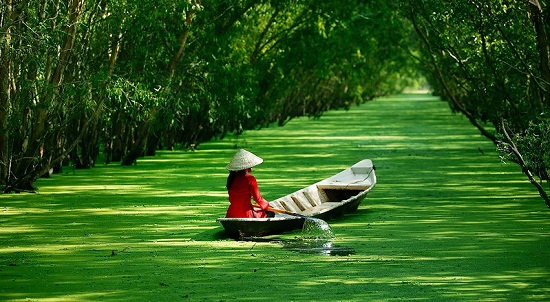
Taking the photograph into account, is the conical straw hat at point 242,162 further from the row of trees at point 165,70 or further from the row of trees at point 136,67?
the row of trees at point 136,67

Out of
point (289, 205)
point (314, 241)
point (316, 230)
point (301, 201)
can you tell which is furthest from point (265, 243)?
point (301, 201)

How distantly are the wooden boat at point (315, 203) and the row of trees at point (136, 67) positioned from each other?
300 centimetres

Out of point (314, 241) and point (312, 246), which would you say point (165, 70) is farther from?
point (312, 246)

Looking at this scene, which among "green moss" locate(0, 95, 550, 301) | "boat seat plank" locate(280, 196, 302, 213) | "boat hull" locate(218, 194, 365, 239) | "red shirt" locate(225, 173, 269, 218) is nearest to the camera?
"green moss" locate(0, 95, 550, 301)

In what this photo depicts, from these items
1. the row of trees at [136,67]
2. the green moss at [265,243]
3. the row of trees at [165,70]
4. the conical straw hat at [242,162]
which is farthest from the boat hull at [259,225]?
the row of trees at [136,67]

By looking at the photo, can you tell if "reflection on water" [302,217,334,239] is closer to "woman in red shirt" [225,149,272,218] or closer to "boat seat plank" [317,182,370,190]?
"woman in red shirt" [225,149,272,218]

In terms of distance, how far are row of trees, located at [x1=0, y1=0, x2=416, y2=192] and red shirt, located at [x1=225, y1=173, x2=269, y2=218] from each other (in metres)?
2.66

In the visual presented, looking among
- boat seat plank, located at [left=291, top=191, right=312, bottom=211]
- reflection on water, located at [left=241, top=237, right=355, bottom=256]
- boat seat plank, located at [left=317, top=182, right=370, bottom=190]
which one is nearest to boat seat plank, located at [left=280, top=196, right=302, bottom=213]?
boat seat plank, located at [left=291, top=191, right=312, bottom=211]

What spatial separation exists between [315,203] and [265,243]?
2647 mm

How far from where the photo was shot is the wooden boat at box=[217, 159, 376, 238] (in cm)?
955

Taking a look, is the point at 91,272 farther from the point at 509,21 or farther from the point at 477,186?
the point at 509,21

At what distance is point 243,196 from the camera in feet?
32.4

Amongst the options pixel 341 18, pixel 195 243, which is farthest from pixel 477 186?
pixel 341 18

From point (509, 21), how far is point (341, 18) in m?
10.4
